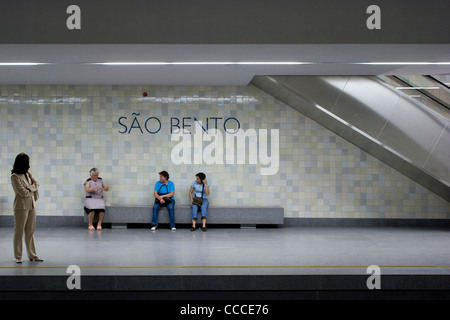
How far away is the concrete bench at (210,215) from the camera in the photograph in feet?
40.9

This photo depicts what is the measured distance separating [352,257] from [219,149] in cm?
554

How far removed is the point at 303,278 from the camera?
6.91m

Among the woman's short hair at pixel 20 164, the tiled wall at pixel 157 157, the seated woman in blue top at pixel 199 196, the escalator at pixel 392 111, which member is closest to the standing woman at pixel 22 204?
the woman's short hair at pixel 20 164

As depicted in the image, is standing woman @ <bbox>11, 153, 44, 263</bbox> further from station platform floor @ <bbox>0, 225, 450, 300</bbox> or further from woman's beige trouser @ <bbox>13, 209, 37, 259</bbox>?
station platform floor @ <bbox>0, 225, 450, 300</bbox>

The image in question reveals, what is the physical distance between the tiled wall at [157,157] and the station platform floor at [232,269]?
8.87ft

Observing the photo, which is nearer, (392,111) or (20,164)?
(20,164)

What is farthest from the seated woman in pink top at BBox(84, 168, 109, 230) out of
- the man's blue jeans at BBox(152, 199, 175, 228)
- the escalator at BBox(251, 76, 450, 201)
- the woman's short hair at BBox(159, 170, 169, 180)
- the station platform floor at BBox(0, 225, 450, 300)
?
the escalator at BBox(251, 76, 450, 201)

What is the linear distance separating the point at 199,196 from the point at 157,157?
1694 millimetres

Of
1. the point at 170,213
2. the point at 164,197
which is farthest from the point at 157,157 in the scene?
the point at 170,213

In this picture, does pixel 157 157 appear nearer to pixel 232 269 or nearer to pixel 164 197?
pixel 164 197

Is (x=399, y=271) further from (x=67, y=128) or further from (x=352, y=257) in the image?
(x=67, y=128)

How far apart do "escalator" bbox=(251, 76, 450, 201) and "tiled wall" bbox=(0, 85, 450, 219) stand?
978 mm

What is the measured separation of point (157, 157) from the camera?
13.0 m
